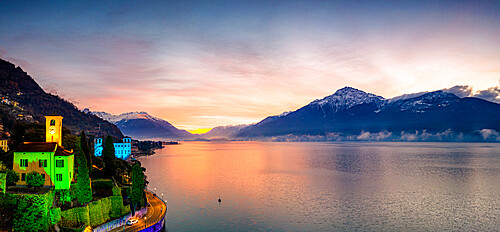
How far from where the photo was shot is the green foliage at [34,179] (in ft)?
123

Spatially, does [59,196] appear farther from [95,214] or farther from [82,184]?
[95,214]

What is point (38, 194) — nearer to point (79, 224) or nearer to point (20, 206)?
point (20, 206)

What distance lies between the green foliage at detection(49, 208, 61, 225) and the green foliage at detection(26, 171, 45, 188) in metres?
4.77

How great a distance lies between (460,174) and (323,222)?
284 feet

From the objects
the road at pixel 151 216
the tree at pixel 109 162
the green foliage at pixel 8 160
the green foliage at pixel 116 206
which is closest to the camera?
the green foliage at pixel 8 160

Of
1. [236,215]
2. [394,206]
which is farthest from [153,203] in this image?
[394,206]

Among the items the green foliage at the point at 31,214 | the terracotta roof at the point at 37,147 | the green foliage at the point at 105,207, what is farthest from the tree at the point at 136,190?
the green foliage at the point at 31,214

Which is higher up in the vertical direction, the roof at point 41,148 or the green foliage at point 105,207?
the roof at point 41,148

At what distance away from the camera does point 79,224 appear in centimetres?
3719

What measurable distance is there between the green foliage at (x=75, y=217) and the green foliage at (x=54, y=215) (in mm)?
796

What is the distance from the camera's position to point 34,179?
37.6 metres

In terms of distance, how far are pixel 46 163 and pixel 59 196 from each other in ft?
15.4

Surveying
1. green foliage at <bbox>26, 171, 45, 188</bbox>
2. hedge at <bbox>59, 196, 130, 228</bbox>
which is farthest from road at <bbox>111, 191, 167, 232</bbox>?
green foliage at <bbox>26, 171, 45, 188</bbox>

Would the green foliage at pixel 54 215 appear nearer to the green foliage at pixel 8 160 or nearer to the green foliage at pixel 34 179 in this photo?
the green foliage at pixel 34 179
